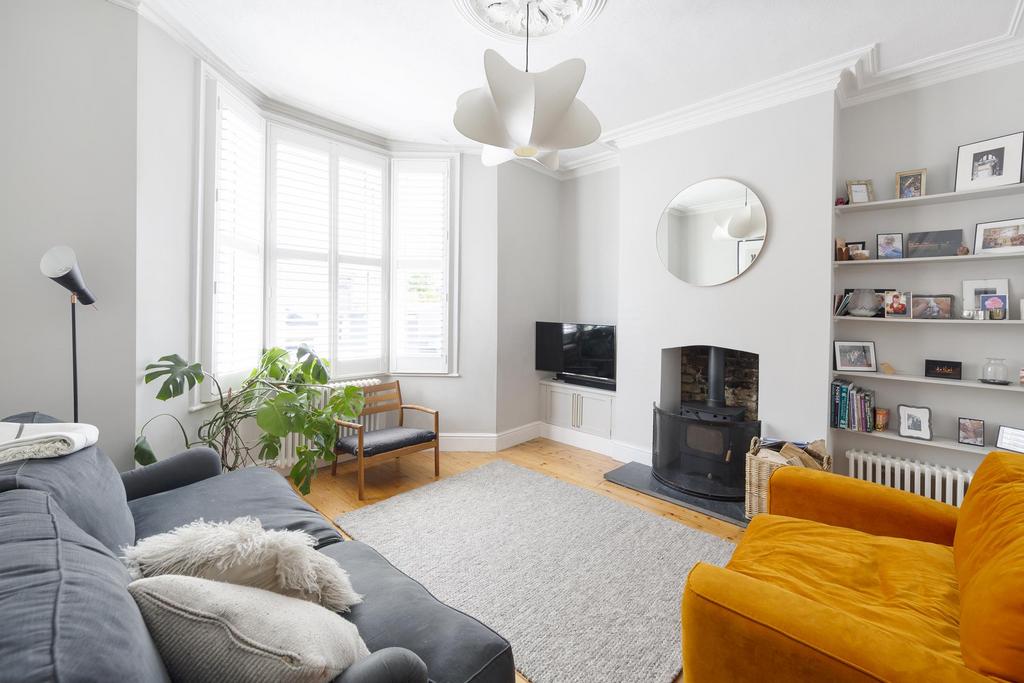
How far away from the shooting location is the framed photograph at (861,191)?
2895 mm

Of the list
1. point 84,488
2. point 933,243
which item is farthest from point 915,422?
point 84,488

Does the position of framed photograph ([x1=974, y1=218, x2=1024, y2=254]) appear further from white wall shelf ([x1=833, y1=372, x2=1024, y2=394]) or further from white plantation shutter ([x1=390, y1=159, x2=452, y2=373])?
white plantation shutter ([x1=390, y1=159, x2=452, y2=373])

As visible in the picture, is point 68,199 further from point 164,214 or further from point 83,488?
point 83,488

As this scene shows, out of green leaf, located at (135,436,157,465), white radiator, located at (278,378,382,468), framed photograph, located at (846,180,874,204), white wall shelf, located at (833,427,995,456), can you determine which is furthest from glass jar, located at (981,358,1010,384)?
green leaf, located at (135,436,157,465)

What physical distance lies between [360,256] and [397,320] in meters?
0.66

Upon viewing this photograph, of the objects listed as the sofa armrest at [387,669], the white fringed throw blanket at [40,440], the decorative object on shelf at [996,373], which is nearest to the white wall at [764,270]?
the decorative object on shelf at [996,373]

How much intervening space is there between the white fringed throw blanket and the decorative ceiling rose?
8.00ft

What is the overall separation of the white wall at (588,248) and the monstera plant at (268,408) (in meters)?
2.46

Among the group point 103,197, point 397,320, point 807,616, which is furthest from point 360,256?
point 807,616

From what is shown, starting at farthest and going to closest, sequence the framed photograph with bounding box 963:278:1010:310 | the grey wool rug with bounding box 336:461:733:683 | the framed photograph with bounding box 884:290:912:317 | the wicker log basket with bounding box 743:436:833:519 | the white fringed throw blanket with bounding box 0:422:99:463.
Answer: the framed photograph with bounding box 884:290:912:317, the wicker log basket with bounding box 743:436:833:519, the framed photograph with bounding box 963:278:1010:310, the grey wool rug with bounding box 336:461:733:683, the white fringed throw blanket with bounding box 0:422:99:463

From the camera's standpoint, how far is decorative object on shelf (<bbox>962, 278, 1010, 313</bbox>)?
Answer: 2.55 m

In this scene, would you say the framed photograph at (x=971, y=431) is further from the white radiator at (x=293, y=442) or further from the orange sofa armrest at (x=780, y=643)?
the white radiator at (x=293, y=442)

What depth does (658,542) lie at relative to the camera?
8.48 ft

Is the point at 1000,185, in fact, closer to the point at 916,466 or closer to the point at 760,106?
the point at 760,106
